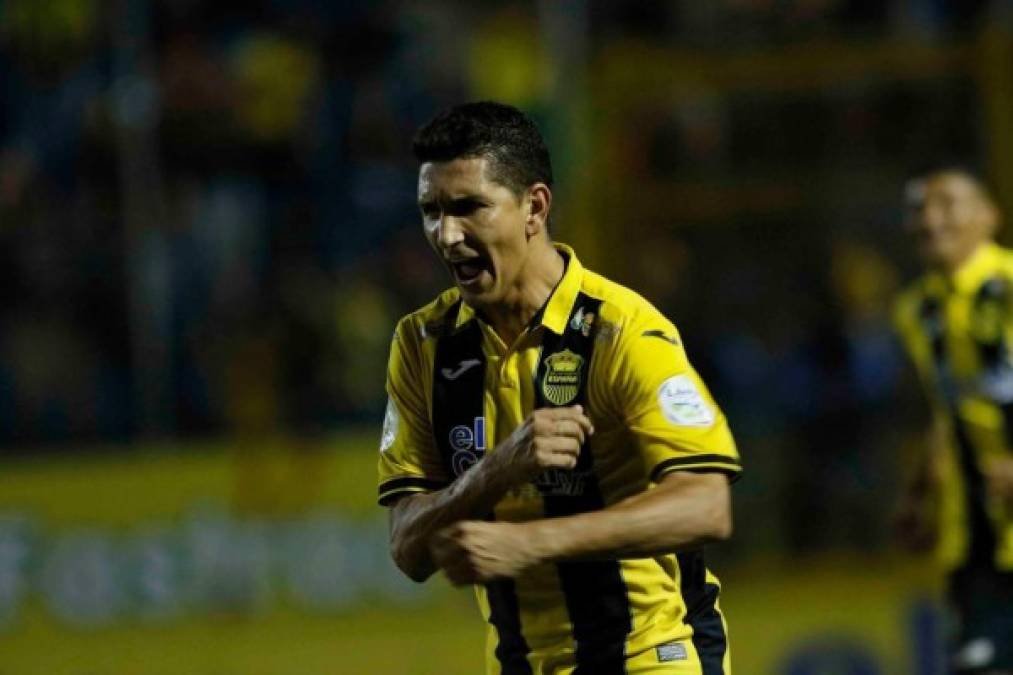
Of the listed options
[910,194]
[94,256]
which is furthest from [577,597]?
[94,256]

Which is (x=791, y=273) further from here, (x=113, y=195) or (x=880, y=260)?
(x=113, y=195)

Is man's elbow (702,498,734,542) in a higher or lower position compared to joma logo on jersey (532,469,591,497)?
lower

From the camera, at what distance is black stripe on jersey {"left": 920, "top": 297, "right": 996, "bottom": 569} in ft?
25.2

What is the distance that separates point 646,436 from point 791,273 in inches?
268

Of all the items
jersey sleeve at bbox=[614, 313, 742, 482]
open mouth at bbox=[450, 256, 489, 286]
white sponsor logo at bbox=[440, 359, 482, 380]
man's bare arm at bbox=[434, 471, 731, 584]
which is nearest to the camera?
man's bare arm at bbox=[434, 471, 731, 584]

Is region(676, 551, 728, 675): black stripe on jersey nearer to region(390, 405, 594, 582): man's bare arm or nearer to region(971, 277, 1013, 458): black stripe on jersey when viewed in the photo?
region(390, 405, 594, 582): man's bare arm

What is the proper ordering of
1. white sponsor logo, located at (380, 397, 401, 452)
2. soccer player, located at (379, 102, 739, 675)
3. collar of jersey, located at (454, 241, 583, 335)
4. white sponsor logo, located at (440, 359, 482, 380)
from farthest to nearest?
white sponsor logo, located at (380, 397, 401, 452) < white sponsor logo, located at (440, 359, 482, 380) < collar of jersey, located at (454, 241, 583, 335) < soccer player, located at (379, 102, 739, 675)

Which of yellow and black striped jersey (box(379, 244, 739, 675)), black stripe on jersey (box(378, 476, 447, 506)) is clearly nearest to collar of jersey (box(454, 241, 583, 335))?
yellow and black striped jersey (box(379, 244, 739, 675))

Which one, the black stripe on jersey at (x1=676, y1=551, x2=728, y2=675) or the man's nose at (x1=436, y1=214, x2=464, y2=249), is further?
the black stripe on jersey at (x1=676, y1=551, x2=728, y2=675)

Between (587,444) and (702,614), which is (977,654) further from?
(587,444)

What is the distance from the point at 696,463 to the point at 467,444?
2.01 feet

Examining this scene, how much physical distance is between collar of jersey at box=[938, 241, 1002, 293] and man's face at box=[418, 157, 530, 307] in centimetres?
382

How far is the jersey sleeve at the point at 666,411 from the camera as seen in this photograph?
13.4 feet

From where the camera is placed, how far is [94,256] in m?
10.4
